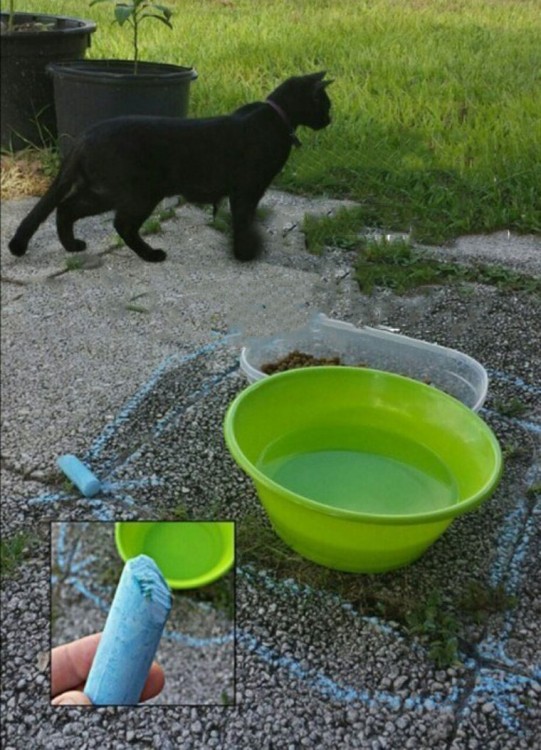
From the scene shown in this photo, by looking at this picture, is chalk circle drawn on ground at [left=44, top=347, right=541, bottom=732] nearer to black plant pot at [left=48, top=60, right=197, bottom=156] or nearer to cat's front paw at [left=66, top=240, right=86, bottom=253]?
cat's front paw at [left=66, top=240, right=86, bottom=253]

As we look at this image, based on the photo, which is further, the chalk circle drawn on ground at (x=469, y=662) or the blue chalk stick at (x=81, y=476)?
the blue chalk stick at (x=81, y=476)

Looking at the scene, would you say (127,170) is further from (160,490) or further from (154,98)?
(160,490)

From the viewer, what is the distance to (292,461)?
132 centimetres

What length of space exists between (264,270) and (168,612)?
0.53 m

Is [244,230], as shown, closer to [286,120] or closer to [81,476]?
[286,120]

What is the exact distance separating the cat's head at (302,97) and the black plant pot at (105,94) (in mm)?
121

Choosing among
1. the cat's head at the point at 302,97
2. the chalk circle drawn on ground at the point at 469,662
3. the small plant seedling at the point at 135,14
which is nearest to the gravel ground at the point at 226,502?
the chalk circle drawn on ground at the point at 469,662

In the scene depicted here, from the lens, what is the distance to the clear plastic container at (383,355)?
53.9 inches

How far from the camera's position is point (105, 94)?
109cm

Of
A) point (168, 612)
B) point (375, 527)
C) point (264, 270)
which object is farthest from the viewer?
point (264, 270)

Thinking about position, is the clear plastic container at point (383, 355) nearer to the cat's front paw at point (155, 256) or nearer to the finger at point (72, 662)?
the cat's front paw at point (155, 256)

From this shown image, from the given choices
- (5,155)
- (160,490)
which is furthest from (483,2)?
(160,490)

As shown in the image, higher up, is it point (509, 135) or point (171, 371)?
point (509, 135)

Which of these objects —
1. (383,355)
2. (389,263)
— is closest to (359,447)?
(383,355)
